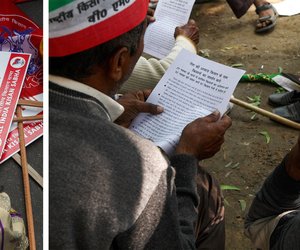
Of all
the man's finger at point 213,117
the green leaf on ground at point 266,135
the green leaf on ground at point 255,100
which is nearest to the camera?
the man's finger at point 213,117

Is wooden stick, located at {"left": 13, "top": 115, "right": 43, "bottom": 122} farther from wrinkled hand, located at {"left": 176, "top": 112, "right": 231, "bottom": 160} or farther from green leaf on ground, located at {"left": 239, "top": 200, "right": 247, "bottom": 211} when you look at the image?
green leaf on ground, located at {"left": 239, "top": 200, "right": 247, "bottom": 211}

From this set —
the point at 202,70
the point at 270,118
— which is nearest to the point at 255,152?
the point at 270,118

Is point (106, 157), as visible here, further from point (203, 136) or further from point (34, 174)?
point (34, 174)

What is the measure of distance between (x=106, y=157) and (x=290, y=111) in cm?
190

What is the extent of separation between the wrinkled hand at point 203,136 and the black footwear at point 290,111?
127 cm

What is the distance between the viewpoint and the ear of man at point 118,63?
1.12 metres

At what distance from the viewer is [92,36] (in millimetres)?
1055

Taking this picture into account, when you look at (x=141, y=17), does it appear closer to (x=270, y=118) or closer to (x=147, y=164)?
(x=147, y=164)

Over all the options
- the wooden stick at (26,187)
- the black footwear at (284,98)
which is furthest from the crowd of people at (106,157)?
the black footwear at (284,98)

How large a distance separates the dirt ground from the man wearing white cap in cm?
111

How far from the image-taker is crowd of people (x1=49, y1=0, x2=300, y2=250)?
91cm

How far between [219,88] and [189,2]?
660 millimetres

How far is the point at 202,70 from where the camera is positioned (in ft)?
5.05

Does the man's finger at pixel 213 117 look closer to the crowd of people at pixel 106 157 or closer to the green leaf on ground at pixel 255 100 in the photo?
the crowd of people at pixel 106 157
